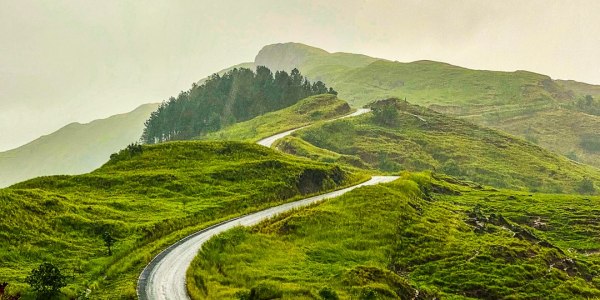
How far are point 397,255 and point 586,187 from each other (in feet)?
458

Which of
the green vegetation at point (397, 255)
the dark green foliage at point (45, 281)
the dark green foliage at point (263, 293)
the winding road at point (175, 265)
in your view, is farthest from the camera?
the green vegetation at point (397, 255)

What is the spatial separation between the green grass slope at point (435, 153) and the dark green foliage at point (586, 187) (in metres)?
1.35

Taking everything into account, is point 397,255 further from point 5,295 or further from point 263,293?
point 5,295

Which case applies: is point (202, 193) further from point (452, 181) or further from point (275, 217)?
point (452, 181)

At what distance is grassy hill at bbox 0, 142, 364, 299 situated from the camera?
40.9 meters

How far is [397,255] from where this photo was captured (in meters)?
48.4

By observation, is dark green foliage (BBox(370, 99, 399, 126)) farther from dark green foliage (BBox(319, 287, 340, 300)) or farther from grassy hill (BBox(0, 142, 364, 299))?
dark green foliage (BBox(319, 287, 340, 300))

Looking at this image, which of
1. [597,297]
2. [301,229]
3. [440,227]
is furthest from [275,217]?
[597,297]

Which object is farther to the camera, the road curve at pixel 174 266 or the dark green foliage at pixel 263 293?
the road curve at pixel 174 266

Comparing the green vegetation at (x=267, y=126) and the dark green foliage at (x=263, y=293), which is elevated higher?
the green vegetation at (x=267, y=126)

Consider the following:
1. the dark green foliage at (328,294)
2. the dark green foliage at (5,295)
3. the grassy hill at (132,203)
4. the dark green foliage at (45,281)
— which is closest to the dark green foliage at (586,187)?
the grassy hill at (132,203)

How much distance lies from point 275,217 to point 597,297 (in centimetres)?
3603

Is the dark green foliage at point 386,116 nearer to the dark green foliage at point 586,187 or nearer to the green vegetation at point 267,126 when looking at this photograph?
the green vegetation at point 267,126

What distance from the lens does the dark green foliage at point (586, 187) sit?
15375cm
